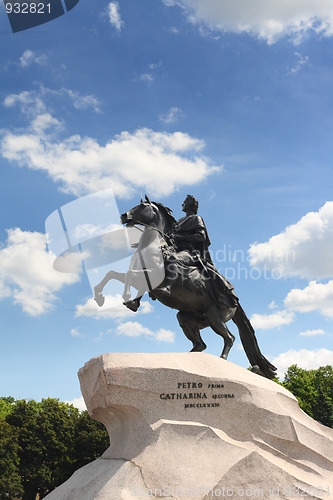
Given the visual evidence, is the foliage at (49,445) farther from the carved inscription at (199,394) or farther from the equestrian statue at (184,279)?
the carved inscription at (199,394)

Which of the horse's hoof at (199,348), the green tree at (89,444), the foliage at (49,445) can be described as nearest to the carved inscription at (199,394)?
the horse's hoof at (199,348)

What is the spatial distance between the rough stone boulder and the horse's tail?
106 inches

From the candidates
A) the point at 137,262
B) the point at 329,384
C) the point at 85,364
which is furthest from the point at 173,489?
the point at 329,384

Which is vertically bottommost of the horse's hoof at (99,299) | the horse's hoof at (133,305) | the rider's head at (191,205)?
the horse's hoof at (133,305)

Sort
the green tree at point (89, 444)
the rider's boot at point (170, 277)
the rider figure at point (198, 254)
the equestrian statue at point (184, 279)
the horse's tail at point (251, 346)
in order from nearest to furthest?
the equestrian statue at point (184, 279)
the rider's boot at point (170, 277)
the rider figure at point (198, 254)
the horse's tail at point (251, 346)
the green tree at point (89, 444)

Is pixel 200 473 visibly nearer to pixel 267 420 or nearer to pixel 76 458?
pixel 267 420

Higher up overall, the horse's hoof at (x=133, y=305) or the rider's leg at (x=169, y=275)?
the rider's leg at (x=169, y=275)

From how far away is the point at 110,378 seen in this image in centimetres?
688

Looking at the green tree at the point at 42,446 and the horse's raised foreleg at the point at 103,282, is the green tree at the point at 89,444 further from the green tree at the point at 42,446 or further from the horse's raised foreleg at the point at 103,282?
the horse's raised foreleg at the point at 103,282

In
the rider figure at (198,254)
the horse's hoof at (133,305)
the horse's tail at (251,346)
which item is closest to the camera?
the horse's hoof at (133,305)

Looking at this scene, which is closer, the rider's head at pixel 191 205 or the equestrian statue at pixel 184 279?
the equestrian statue at pixel 184 279

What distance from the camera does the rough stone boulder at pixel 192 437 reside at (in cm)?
647

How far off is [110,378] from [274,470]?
9.36 feet

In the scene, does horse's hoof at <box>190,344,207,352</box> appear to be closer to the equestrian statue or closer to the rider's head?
the equestrian statue
